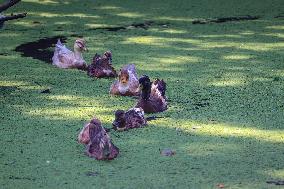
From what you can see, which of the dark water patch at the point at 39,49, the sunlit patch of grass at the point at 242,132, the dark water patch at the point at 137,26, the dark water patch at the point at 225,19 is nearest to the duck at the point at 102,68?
the dark water patch at the point at 39,49

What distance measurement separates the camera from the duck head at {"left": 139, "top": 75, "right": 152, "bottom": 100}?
8.73 ft

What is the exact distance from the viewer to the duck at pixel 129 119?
2.45 meters

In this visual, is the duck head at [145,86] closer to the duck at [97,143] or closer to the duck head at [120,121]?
the duck head at [120,121]

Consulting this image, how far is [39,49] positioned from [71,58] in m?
0.52

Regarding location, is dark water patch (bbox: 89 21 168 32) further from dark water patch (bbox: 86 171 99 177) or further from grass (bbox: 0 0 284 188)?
dark water patch (bbox: 86 171 99 177)

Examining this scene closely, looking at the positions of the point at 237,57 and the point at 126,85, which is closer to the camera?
the point at 126,85

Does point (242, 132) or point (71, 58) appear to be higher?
point (71, 58)

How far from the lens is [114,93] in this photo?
115 inches

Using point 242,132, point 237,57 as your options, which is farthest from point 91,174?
point 237,57

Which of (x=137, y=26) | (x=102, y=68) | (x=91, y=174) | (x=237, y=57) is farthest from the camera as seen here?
(x=137, y=26)

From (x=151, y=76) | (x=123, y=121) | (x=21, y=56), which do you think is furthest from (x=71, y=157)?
(x=21, y=56)

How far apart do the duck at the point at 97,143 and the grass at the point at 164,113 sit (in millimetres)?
28

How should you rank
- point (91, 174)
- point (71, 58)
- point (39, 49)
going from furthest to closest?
point (39, 49) → point (71, 58) → point (91, 174)

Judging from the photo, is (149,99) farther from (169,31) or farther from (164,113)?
(169,31)
